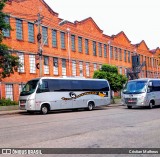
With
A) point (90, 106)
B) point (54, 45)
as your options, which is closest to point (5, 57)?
point (90, 106)

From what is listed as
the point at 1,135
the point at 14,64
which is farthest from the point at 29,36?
the point at 1,135

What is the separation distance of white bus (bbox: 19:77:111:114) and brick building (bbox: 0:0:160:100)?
438 cm

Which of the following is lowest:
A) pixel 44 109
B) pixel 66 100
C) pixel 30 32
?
pixel 44 109

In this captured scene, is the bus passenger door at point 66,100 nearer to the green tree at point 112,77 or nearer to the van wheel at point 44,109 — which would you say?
the van wheel at point 44,109

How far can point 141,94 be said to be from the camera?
977 inches

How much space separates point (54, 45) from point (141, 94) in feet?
58.3

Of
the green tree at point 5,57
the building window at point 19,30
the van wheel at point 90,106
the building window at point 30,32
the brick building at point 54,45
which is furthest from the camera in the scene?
the building window at point 30,32

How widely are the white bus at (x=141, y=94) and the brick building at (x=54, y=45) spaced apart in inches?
337

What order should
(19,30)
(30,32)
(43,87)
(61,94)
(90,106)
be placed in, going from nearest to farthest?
(43,87) < (61,94) < (90,106) < (19,30) < (30,32)

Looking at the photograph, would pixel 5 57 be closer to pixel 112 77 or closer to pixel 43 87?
pixel 43 87

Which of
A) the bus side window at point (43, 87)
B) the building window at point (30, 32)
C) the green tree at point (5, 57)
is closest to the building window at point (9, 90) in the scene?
the building window at point (30, 32)

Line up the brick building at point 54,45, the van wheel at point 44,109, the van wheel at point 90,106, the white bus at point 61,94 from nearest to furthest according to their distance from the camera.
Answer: the white bus at point 61,94
the van wheel at point 44,109
the van wheel at point 90,106
the brick building at point 54,45

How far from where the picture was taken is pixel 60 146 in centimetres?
859

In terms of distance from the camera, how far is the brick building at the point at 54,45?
33.0 m
